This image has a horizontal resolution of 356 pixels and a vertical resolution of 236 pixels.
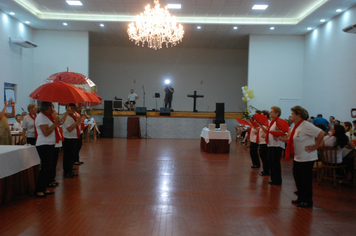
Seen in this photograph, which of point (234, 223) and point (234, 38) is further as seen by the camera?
point (234, 38)

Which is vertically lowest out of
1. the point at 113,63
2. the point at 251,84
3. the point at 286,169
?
the point at 286,169

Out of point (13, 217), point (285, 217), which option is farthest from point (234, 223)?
point (13, 217)

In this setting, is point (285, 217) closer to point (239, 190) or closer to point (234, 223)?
point (234, 223)

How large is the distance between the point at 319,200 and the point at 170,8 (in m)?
10.3

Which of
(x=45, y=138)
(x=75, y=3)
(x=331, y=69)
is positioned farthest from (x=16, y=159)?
(x=331, y=69)

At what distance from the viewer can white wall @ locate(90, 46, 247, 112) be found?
65.8 ft

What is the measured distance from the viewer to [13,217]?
12.8ft

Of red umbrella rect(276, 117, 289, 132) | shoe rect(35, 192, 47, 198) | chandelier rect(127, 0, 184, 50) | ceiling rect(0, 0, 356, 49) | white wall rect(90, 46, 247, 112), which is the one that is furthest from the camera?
white wall rect(90, 46, 247, 112)

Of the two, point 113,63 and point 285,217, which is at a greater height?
point 113,63

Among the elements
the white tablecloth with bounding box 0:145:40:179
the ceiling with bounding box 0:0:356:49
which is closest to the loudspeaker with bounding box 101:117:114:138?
the ceiling with bounding box 0:0:356:49

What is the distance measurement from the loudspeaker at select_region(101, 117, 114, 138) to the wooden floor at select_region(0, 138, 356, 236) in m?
7.81

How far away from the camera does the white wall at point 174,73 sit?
2005 centimetres

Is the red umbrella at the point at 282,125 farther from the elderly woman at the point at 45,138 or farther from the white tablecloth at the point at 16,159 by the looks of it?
the white tablecloth at the point at 16,159

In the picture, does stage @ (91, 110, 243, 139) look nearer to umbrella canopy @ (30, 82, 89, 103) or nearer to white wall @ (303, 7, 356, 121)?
white wall @ (303, 7, 356, 121)
